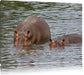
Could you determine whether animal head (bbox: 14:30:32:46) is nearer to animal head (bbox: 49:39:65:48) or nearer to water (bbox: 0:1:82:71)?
water (bbox: 0:1:82:71)

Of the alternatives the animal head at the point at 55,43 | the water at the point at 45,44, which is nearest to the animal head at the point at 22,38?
the water at the point at 45,44

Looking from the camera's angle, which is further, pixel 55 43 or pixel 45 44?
pixel 45 44

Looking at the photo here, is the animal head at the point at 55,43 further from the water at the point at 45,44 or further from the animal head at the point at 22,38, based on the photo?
the animal head at the point at 22,38

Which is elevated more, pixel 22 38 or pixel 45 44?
pixel 22 38

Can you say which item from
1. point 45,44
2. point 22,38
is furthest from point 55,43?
point 22,38

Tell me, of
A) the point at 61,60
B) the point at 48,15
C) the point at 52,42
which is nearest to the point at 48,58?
the point at 61,60

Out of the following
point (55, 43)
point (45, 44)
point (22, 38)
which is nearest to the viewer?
point (55, 43)

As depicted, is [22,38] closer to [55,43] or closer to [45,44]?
[45,44]

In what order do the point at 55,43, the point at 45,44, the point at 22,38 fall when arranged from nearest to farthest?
the point at 55,43
the point at 22,38
the point at 45,44

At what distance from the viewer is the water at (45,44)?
21.7 feet

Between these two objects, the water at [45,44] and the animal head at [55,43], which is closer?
the water at [45,44]

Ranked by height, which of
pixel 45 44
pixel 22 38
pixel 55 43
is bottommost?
pixel 45 44

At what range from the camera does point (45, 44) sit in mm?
9438

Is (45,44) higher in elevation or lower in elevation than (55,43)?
lower
